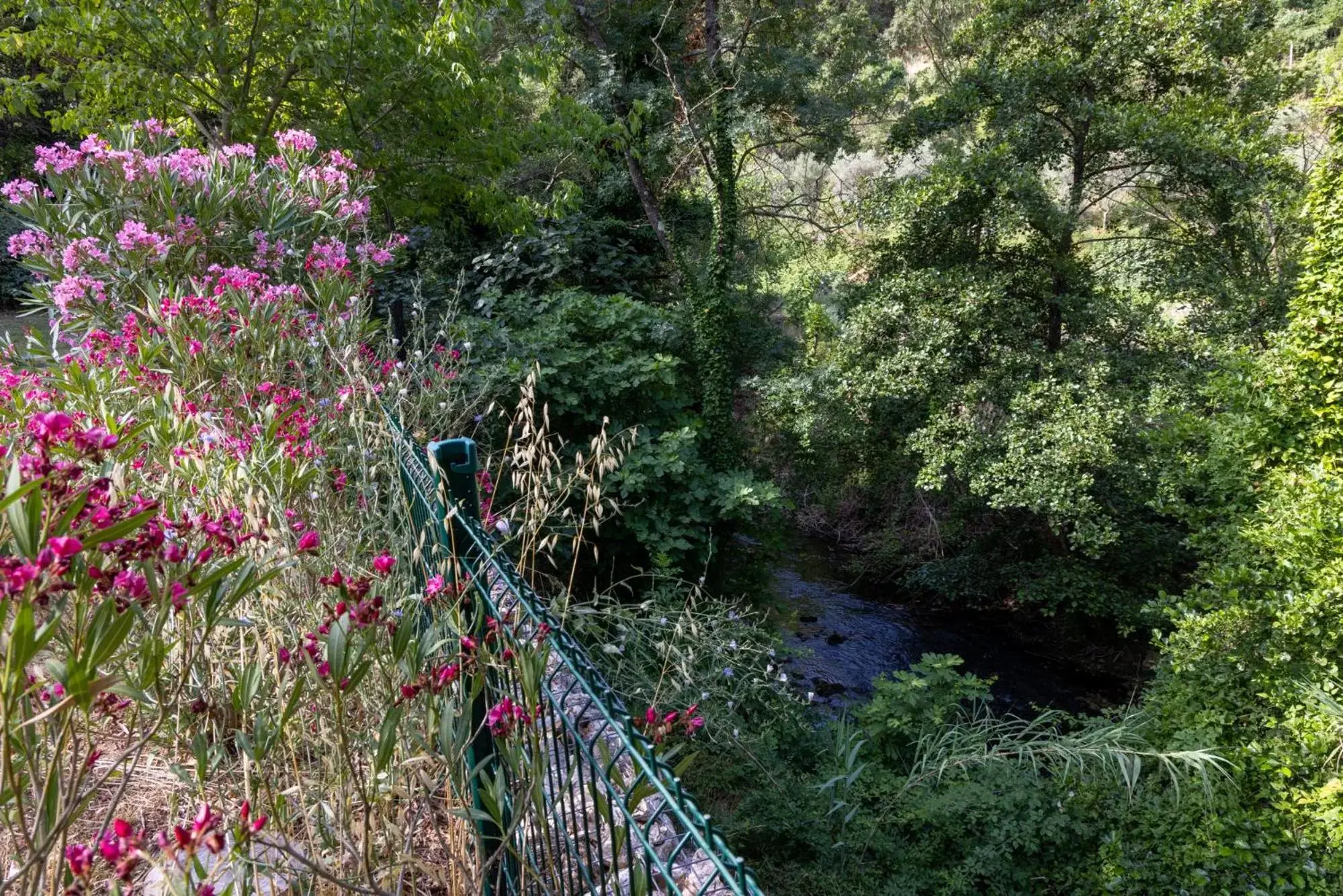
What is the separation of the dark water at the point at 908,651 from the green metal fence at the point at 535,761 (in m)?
5.23

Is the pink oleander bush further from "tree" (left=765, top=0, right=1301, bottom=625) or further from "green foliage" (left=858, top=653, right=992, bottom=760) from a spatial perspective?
"tree" (left=765, top=0, right=1301, bottom=625)

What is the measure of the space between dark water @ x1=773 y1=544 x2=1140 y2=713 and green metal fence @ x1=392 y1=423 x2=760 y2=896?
523cm

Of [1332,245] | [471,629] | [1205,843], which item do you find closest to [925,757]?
[1205,843]

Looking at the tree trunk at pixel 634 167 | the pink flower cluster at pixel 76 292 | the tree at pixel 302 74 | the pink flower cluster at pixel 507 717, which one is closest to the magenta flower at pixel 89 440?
the pink flower cluster at pixel 507 717

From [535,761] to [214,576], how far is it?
50 centimetres

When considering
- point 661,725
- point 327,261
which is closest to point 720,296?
point 327,261

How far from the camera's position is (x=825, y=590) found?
9.13m

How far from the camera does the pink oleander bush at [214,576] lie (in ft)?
2.83

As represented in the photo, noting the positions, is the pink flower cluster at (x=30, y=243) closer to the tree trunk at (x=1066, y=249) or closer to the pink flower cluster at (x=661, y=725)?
the pink flower cluster at (x=661, y=725)

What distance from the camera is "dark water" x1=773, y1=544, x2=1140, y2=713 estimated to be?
7.12 m

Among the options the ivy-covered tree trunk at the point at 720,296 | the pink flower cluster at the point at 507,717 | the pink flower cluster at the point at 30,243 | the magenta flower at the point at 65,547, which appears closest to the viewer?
the magenta flower at the point at 65,547

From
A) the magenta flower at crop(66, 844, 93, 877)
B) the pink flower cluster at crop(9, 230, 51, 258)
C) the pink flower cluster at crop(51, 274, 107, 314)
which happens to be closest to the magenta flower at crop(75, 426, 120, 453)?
the magenta flower at crop(66, 844, 93, 877)

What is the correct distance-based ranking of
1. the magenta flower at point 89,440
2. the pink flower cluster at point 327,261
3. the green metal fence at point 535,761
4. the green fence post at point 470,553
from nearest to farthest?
1. the magenta flower at point 89,440
2. the green metal fence at point 535,761
3. the green fence post at point 470,553
4. the pink flower cluster at point 327,261

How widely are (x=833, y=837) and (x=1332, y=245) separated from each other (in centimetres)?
442
